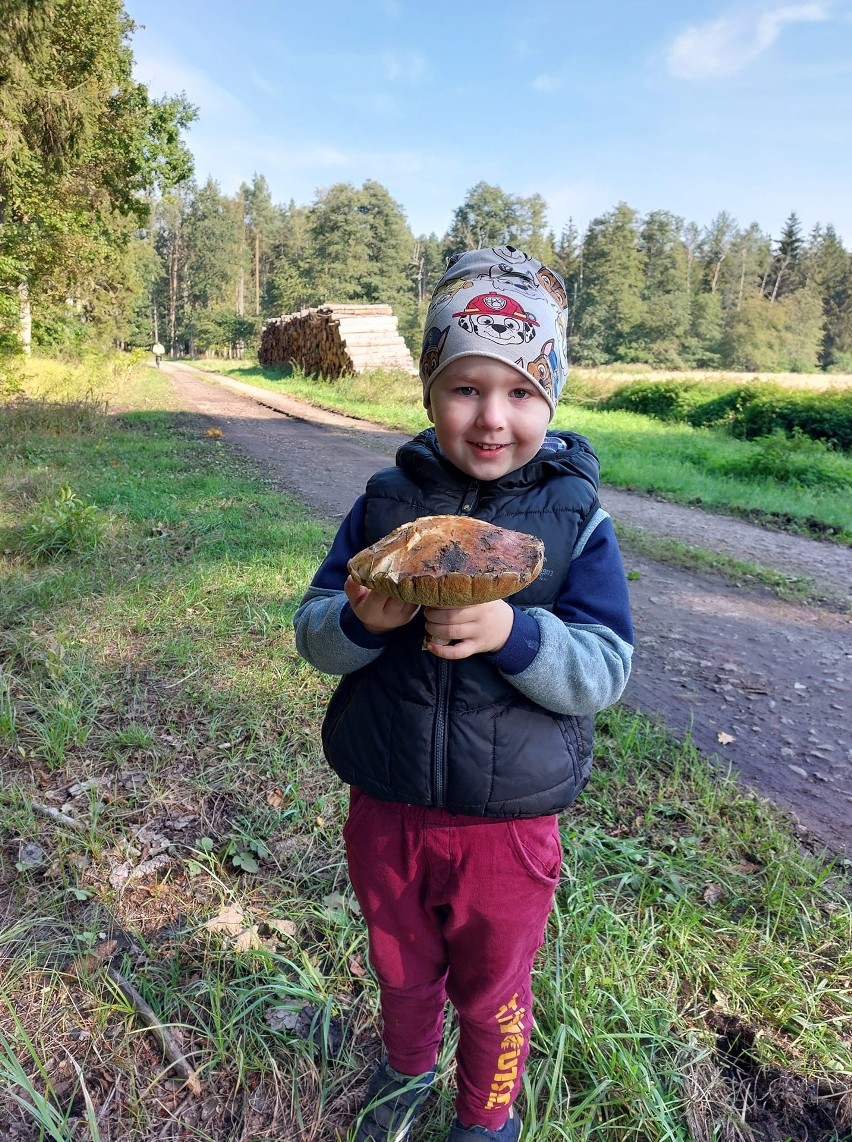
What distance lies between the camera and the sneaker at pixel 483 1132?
1.37 meters

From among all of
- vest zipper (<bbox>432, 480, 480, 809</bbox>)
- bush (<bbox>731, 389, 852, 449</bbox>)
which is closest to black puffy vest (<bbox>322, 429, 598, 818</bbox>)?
vest zipper (<bbox>432, 480, 480, 809</bbox>)

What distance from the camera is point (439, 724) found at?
3.95 feet

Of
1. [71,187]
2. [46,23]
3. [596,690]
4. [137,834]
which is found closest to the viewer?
[596,690]

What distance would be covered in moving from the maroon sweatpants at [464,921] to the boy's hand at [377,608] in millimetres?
387

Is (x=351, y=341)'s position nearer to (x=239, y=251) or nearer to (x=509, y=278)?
(x=509, y=278)

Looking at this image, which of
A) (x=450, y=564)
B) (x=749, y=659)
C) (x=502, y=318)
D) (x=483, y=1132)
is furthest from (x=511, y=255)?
(x=749, y=659)

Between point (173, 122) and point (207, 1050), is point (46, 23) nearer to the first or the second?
Answer: point (173, 122)

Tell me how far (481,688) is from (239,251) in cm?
7019

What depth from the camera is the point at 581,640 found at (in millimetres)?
1215

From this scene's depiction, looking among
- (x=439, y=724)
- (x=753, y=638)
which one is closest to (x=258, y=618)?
(x=439, y=724)

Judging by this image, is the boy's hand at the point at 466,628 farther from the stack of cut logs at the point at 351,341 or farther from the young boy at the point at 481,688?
the stack of cut logs at the point at 351,341

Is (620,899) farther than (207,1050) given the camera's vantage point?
Yes

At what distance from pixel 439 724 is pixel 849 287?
251 feet

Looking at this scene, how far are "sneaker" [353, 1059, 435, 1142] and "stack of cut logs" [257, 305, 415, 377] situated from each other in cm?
1652
